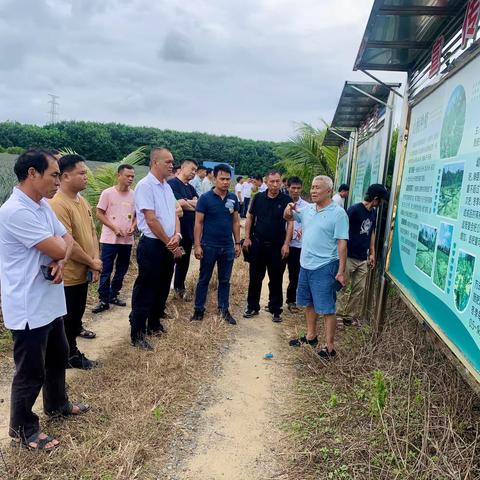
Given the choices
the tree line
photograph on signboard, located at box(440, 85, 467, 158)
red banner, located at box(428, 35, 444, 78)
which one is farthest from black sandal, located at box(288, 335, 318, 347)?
the tree line

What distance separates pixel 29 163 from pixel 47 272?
62 centimetres

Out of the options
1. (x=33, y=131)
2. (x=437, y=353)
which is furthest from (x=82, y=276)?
(x=33, y=131)

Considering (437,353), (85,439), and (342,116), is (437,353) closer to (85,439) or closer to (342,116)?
(85,439)

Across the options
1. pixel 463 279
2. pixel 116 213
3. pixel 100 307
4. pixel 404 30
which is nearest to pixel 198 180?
pixel 116 213

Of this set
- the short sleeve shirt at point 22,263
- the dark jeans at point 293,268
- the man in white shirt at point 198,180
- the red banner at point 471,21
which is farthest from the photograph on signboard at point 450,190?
the man in white shirt at point 198,180

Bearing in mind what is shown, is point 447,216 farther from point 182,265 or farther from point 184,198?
point 182,265

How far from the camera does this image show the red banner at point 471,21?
8.32 ft

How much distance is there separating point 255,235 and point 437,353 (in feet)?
8.47

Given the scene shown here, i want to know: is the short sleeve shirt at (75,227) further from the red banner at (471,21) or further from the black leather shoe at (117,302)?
the red banner at (471,21)

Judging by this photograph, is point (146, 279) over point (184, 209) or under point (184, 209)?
under

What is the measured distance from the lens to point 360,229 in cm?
475

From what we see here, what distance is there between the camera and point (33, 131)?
23.2 metres

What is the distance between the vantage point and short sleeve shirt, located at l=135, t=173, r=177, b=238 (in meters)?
3.80

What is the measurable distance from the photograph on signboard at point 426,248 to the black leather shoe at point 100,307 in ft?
12.1
